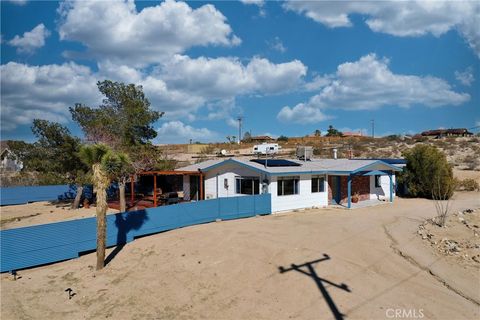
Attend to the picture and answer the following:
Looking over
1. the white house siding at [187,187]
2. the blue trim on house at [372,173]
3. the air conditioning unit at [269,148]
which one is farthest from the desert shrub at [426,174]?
the white house siding at [187,187]

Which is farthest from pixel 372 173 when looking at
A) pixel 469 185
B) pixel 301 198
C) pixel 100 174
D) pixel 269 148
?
pixel 100 174

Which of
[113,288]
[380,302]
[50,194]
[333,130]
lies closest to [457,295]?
[380,302]

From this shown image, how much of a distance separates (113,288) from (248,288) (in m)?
4.75

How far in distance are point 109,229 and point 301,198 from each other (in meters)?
12.2

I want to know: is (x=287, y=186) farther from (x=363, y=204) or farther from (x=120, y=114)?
(x=120, y=114)

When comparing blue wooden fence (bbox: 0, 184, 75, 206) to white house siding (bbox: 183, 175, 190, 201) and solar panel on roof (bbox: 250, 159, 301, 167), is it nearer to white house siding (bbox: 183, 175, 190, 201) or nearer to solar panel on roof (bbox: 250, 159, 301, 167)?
white house siding (bbox: 183, 175, 190, 201)

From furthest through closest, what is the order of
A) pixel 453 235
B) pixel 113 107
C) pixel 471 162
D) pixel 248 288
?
pixel 471 162, pixel 113 107, pixel 453 235, pixel 248 288

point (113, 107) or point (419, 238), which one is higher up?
point (113, 107)

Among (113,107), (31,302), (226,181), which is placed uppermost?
(113,107)

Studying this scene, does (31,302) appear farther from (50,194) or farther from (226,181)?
(50,194)

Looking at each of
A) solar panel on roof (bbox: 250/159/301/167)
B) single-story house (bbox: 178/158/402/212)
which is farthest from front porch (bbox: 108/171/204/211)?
solar panel on roof (bbox: 250/159/301/167)

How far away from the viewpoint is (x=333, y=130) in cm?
9781

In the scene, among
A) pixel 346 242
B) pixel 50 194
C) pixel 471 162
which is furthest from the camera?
pixel 471 162

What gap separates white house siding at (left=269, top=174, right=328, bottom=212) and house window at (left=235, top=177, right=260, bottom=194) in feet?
4.02
